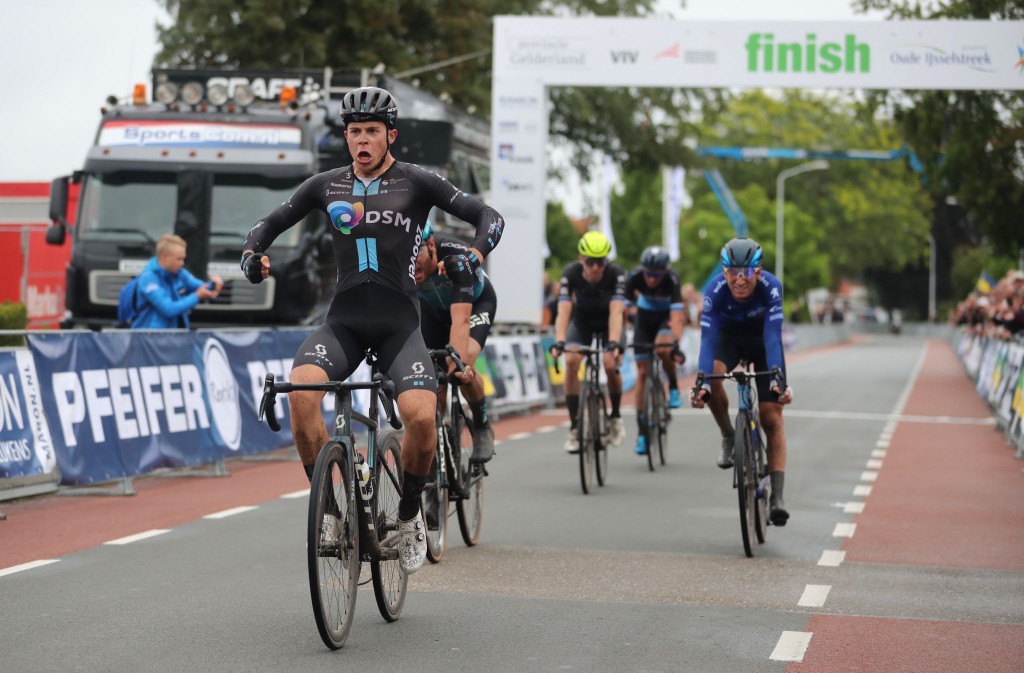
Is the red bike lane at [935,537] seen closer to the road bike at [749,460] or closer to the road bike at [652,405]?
the road bike at [749,460]

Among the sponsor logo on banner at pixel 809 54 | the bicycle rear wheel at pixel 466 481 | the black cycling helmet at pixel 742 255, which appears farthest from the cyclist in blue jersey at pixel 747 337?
the sponsor logo on banner at pixel 809 54

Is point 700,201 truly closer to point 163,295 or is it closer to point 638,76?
point 638,76

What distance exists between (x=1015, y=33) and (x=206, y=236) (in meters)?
14.6

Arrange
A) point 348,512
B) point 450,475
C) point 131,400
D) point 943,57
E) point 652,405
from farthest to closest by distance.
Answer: point 943,57
point 652,405
point 131,400
point 450,475
point 348,512

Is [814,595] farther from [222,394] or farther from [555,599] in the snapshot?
[222,394]

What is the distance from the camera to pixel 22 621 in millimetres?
7402

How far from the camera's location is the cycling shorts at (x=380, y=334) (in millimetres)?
7227

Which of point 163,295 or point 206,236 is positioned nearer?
point 163,295

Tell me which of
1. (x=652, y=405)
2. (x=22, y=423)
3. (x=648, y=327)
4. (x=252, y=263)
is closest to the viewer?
(x=252, y=263)

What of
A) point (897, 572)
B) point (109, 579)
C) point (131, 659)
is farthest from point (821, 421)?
point (131, 659)

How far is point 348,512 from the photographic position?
6828mm

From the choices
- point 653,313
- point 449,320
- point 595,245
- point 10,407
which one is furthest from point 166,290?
point 449,320

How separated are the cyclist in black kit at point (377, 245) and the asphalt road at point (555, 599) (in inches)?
38.4

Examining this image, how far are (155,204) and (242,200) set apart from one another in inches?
39.9
